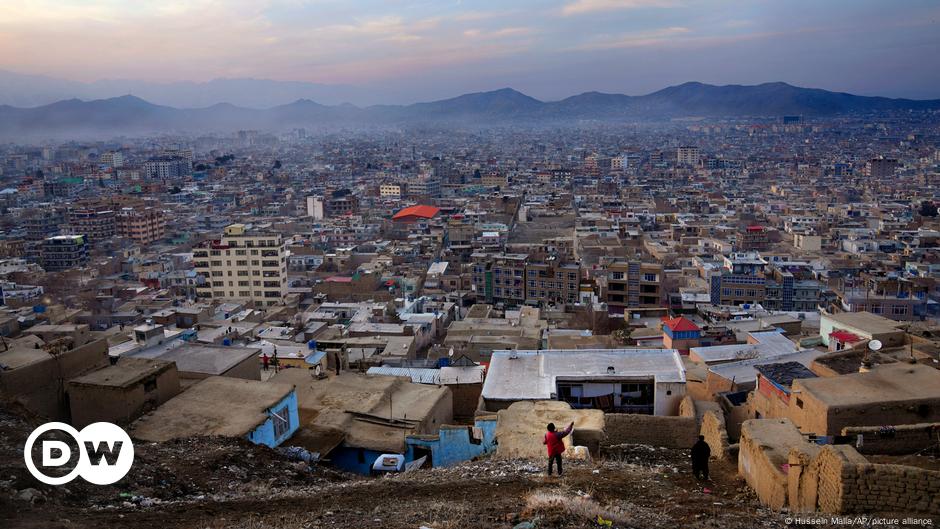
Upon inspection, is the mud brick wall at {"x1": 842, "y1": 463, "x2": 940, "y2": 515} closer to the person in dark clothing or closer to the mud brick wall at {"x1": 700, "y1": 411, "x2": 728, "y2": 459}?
the person in dark clothing

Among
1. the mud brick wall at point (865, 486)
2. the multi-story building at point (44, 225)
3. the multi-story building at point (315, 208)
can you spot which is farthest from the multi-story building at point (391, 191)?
the mud brick wall at point (865, 486)

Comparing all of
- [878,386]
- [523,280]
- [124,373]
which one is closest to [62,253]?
[523,280]

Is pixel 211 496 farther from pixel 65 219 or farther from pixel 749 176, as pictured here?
pixel 749 176

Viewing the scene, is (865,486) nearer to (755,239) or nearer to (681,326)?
(681,326)

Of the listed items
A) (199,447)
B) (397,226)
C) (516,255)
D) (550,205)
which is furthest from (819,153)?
(199,447)

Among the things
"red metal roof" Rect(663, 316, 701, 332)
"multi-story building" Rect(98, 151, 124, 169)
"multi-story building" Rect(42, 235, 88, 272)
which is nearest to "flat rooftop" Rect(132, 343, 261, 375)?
"red metal roof" Rect(663, 316, 701, 332)

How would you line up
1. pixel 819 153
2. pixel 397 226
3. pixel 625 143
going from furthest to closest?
pixel 625 143 < pixel 819 153 < pixel 397 226
